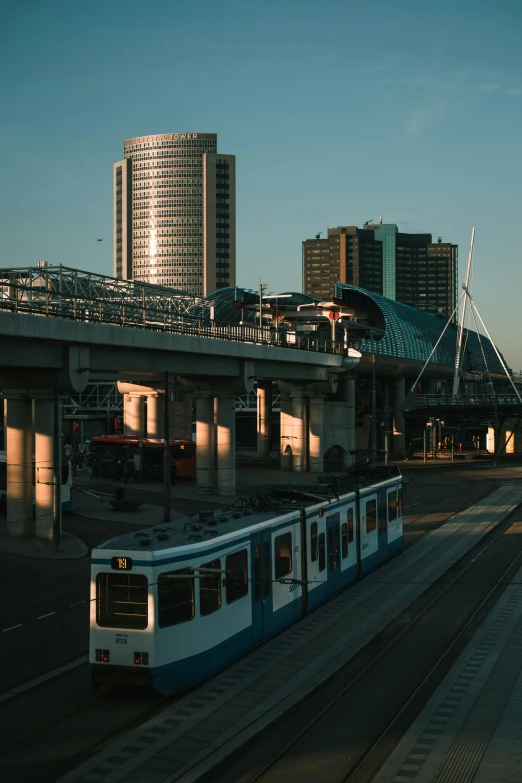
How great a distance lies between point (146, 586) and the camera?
15766mm

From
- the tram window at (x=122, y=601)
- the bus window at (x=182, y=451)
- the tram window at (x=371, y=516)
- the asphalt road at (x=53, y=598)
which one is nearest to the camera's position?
the tram window at (x=122, y=601)

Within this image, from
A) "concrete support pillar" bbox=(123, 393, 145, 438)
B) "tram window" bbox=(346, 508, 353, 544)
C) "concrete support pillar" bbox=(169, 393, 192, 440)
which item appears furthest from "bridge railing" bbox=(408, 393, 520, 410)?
"tram window" bbox=(346, 508, 353, 544)

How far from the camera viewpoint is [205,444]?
197 ft

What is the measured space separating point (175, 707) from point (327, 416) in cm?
6558

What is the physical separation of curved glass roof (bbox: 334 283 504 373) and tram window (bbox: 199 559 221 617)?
80.5 meters

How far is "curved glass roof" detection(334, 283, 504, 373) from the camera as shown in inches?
4166

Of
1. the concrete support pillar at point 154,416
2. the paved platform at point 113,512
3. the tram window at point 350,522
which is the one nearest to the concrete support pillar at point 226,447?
the paved platform at point 113,512

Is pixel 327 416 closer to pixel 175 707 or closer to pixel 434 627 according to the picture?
pixel 434 627

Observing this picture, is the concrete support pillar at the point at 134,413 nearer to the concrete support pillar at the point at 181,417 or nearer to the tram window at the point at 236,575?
the concrete support pillar at the point at 181,417

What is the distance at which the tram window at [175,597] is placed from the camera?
15797mm

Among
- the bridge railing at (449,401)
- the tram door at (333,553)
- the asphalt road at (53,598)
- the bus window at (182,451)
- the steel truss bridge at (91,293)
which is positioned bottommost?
the asphalt road at (53,598)

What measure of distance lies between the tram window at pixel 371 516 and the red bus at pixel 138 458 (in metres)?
36.0

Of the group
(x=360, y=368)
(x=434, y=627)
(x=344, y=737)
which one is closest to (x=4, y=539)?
(x=434, y=627)

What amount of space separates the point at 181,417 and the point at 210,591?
63026mm
